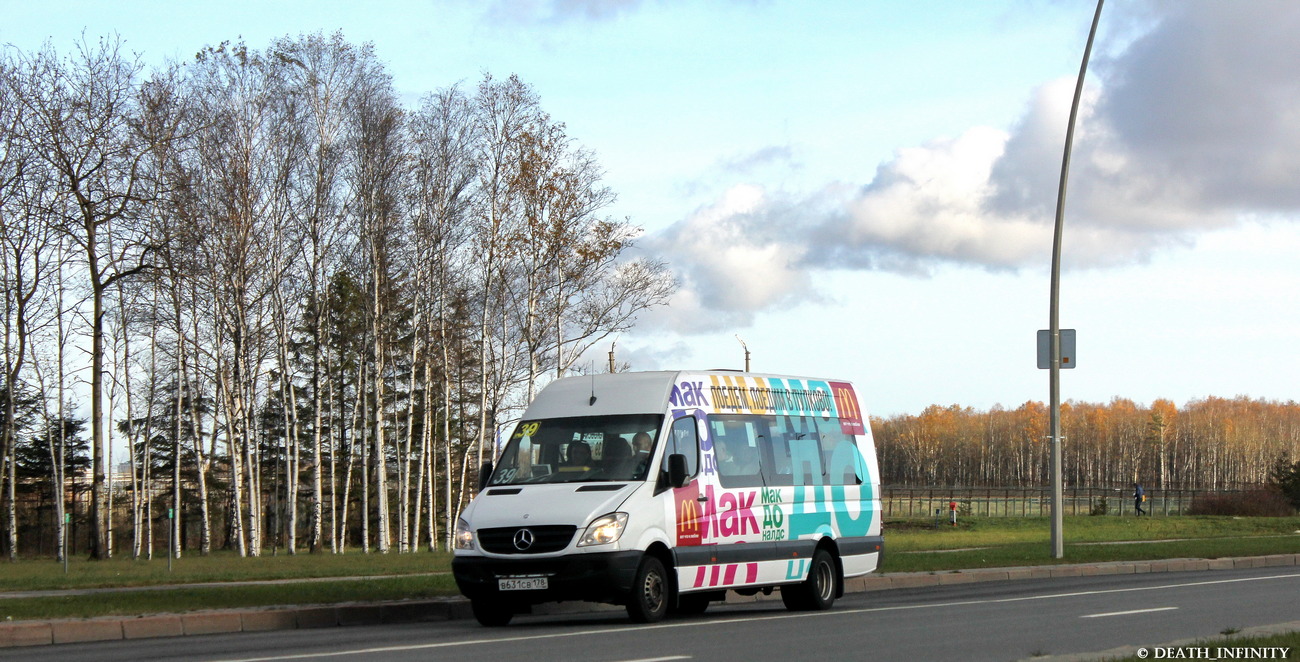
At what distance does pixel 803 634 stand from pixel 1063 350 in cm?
1344

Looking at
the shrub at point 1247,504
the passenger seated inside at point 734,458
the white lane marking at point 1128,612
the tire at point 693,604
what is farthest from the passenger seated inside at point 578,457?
the shrub at point 1247,504

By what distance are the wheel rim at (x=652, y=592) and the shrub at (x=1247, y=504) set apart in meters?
44.3

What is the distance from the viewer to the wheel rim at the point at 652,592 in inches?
551

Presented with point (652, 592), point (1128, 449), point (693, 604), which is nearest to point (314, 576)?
point (693, 604)

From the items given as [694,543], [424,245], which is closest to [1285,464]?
[424,245]

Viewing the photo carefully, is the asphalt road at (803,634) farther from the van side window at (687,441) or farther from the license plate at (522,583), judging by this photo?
the van side window at (687,441)

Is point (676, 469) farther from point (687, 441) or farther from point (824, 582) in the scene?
point (824, 582)

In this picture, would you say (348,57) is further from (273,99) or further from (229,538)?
(229,538)

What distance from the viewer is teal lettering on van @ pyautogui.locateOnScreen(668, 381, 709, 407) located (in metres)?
15.0

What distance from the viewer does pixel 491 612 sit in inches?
565

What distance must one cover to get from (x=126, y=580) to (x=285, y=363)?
820 inches

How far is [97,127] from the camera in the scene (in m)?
34.2

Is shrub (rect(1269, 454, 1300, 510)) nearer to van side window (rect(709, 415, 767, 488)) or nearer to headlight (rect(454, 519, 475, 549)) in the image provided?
van side window (rect(709, 415, 767, 488))

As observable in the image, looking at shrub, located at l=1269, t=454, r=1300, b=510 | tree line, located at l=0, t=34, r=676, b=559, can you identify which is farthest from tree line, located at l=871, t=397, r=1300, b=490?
tree line, located at l=0, t=34, r=676, b=559
